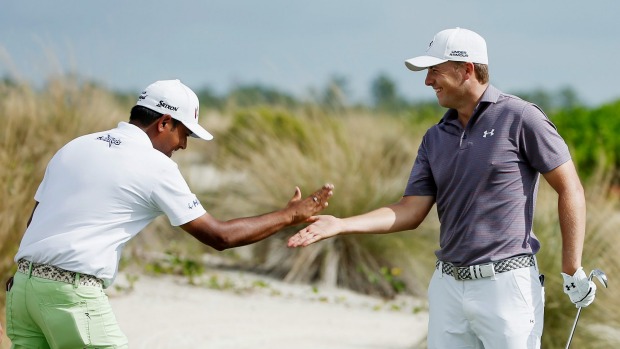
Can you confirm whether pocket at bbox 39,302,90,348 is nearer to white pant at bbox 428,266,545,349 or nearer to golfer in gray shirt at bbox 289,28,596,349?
golfer in gray shirt at bbox 289,28,596,349

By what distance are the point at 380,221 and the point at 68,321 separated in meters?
1.56

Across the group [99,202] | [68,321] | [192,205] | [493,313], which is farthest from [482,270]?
[68,321]

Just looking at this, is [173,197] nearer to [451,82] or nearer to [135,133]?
[135,133]

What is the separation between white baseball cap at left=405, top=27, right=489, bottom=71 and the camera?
486 cm

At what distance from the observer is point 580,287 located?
465cm

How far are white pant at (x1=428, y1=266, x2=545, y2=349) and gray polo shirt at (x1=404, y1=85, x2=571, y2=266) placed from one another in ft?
0.36

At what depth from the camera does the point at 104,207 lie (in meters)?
4.55

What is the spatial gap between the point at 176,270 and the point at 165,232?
878 millimetres

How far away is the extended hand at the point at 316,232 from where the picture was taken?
4957mm

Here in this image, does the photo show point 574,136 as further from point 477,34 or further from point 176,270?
point 477,34

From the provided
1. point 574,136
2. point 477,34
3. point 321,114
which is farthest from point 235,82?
point 477,34

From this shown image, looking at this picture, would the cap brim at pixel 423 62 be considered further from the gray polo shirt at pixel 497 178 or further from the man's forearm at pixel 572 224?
the man's forearm at pixel 572 224

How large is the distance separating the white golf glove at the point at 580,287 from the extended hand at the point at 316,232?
110cm

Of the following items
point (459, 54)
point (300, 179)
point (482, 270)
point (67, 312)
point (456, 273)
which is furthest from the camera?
point (300, 179)
